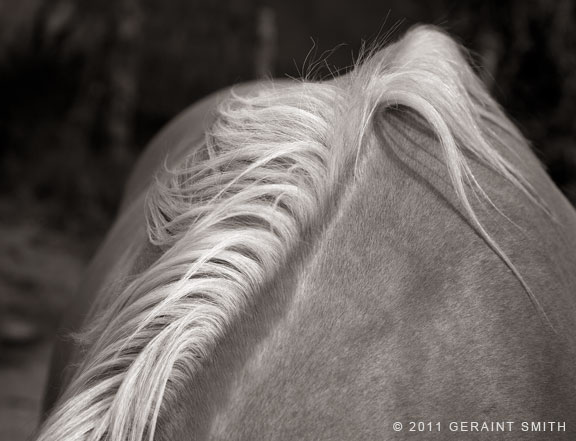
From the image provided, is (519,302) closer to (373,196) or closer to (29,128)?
(373,196)

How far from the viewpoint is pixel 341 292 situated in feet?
3.22

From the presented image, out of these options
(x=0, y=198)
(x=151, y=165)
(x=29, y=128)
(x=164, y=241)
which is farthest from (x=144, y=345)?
(x=29, y=128)

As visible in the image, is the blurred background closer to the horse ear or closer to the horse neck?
the horse ear

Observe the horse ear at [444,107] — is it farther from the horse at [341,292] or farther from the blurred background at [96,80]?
the blurred background at [96,80]

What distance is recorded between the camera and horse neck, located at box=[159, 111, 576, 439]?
0.91 m

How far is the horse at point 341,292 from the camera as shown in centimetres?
92

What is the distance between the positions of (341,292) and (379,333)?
0.07 m

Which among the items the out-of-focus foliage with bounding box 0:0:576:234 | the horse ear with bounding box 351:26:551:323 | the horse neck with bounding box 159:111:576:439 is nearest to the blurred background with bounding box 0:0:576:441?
the out-of-focus foliage with bounding box 0:0:576:234

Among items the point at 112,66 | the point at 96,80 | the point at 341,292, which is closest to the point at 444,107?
the point at 341,292

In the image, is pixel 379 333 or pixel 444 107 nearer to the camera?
pixel 379 333

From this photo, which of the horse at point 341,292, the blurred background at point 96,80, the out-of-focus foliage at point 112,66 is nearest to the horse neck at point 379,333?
the horse at point 341,292

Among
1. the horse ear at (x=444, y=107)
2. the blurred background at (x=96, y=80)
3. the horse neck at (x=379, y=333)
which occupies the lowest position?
the horse neck at (x=379, y=333)

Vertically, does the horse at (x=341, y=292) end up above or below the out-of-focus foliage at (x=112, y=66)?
below

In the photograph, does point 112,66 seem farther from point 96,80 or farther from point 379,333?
point 379,333
